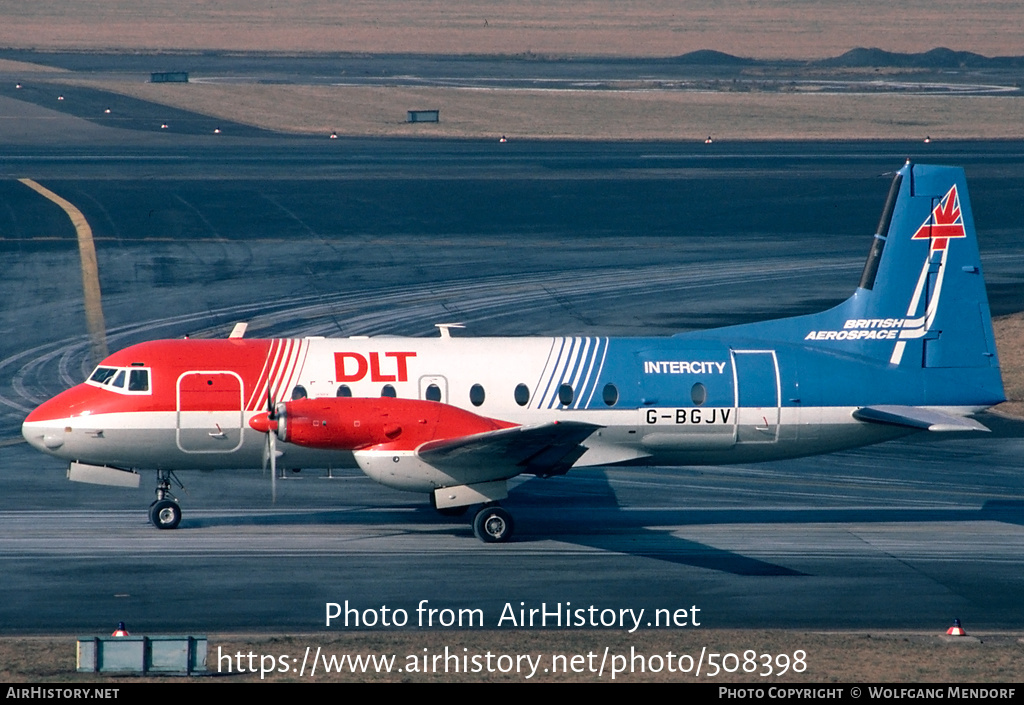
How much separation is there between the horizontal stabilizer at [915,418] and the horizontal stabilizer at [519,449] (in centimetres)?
574

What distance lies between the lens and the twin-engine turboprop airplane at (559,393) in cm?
2469

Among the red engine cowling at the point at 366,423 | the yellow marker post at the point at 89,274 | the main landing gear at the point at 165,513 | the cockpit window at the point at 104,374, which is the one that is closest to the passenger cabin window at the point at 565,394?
the red engine cowling at the point at 366,423

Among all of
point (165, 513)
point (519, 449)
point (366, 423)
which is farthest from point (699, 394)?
point (165, 513)

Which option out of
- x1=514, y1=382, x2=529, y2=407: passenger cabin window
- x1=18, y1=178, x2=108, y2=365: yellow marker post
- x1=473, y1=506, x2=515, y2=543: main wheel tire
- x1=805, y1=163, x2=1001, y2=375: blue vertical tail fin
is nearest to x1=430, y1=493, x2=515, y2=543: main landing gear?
x1=473, y1=506, x2=515, y2=543: main wheel tire

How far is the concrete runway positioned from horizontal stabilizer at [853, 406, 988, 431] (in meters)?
2.18

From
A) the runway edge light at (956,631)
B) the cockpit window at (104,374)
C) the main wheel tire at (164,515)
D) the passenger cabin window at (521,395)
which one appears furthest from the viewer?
the main wheel tire at (164,515)

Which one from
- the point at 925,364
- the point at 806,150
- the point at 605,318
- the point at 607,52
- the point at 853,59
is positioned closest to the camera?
the point at 925,364

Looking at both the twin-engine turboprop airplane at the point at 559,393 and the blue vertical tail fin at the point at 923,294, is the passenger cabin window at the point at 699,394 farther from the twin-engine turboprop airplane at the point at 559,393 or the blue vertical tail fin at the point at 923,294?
the blue vertical tail fin at the point at 923,294

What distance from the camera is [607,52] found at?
15725 centimetres

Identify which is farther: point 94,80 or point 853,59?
point 853,59

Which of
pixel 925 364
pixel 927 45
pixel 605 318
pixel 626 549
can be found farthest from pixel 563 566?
pixel 927 45

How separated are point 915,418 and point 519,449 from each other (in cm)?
776
